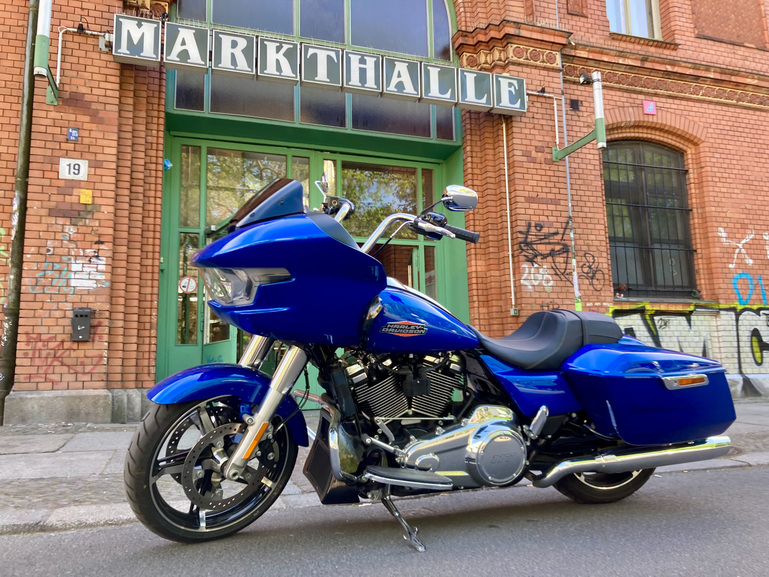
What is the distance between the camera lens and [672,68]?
8.57 meters

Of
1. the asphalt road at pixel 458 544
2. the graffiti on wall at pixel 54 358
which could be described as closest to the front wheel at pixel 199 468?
the asphalt road at pixel 458 544

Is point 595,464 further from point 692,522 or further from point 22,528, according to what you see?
point 22,528

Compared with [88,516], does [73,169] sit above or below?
above

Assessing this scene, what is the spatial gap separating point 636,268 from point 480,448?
6.70m

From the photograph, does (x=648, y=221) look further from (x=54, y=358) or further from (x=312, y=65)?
(x=54, y=358)

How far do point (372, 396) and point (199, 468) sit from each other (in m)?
0.87

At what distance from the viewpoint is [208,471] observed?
2574 mm

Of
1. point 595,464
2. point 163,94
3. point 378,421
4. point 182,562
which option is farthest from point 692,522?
point 163,94

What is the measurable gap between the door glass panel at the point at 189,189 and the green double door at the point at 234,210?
12 mm

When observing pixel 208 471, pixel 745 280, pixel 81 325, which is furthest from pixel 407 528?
pixel 745 280

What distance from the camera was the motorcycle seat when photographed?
290cm

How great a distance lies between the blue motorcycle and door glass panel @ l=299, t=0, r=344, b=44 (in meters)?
5.64

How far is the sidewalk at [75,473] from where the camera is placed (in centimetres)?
303

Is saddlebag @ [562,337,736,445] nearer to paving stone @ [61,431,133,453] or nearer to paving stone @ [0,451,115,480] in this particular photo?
paving stone @ [0,451,115,480]
